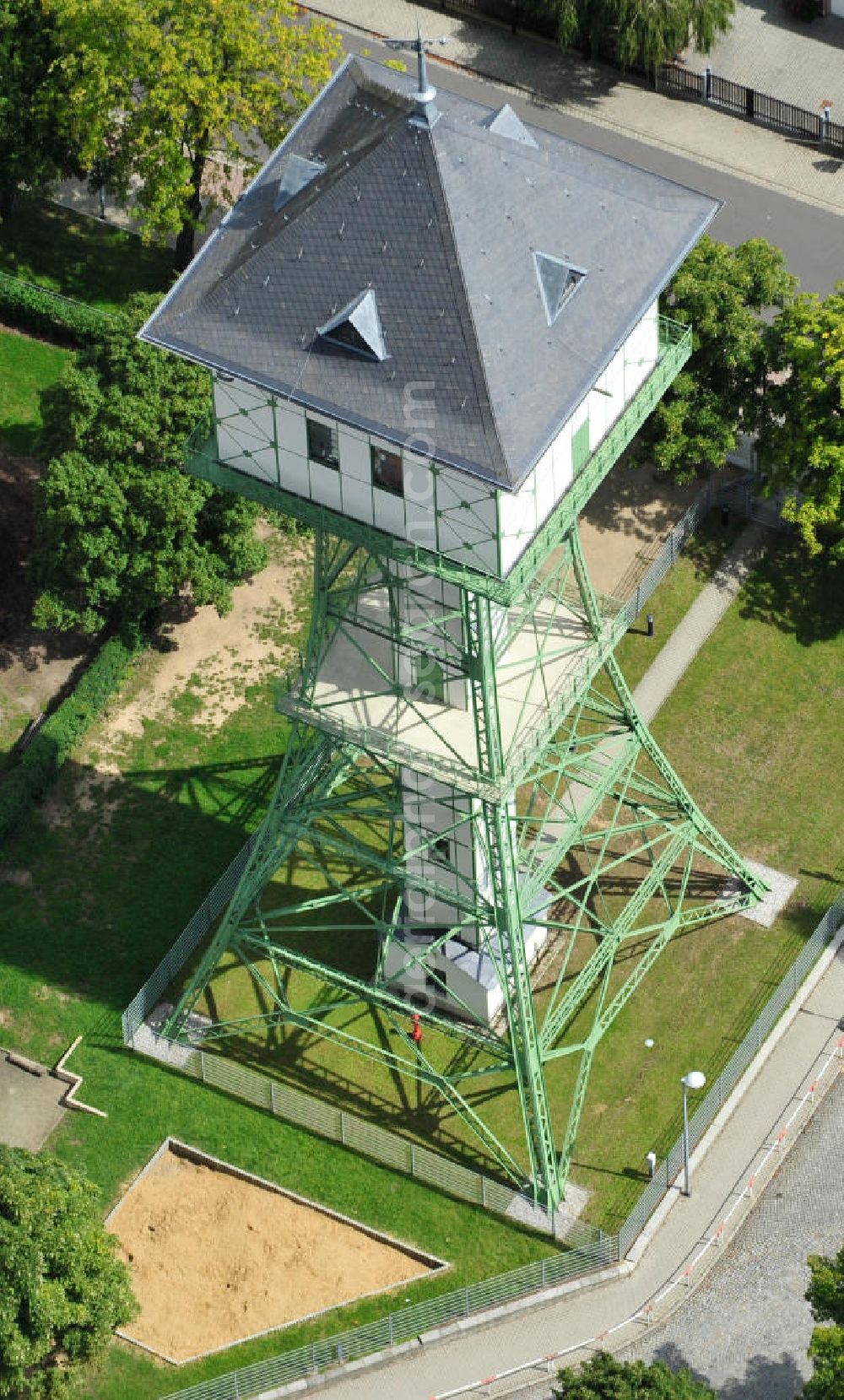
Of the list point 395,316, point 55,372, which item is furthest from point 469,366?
point 55,372

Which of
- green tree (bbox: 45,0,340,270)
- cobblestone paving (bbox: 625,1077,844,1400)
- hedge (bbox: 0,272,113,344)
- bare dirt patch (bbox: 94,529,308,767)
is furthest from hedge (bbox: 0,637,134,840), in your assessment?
cobblestone paving (bbox: 625,1077,844,1400)

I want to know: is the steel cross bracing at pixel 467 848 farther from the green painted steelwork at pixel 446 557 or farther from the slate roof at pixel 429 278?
the slate roof at pixel 429 278

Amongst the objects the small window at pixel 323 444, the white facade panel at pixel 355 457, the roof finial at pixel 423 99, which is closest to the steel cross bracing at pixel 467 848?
the white facade panel at pixel 355 457

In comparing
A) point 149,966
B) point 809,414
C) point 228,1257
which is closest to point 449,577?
point 149,966

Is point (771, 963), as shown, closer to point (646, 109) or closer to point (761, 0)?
point (646, 109)

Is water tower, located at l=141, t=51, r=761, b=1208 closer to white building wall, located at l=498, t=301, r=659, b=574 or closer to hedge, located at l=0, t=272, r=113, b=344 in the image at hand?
white building wall, located at l=498, t=301, r=659, b=574

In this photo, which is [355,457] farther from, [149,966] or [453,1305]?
[453,1305]
